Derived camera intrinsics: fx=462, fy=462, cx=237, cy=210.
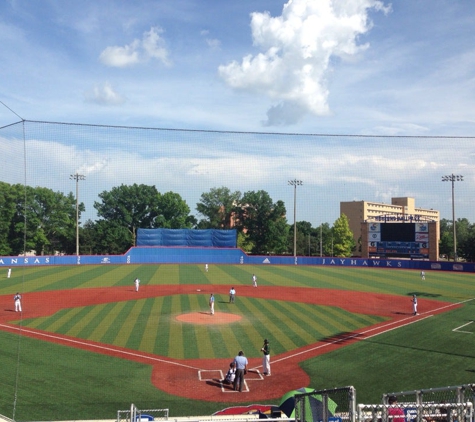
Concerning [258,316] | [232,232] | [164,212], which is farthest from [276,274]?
[258,316]

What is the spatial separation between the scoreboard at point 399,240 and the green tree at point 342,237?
50.4ft

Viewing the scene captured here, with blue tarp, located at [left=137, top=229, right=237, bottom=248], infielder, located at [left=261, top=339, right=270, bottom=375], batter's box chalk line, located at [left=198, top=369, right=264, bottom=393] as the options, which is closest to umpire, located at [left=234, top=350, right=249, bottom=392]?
batter's box chalk line, located at [left=198, top=369, right=264, bottom=393]

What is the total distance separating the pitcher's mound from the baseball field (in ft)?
0.20

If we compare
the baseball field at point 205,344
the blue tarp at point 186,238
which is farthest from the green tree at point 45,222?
the baseball field at point 205,344

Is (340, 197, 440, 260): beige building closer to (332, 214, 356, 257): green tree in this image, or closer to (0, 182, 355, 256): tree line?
(332, 214, 356, 257): green tree

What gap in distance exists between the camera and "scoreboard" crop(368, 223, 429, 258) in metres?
54.4

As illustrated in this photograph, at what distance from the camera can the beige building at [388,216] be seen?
54531 mm

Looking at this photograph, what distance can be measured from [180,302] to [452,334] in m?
15.0

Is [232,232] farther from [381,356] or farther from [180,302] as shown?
[381,356]

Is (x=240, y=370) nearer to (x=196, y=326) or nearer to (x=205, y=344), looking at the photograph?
(x=205, y=344)

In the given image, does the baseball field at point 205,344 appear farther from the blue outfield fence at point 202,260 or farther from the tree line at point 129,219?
the blue outfield fence at point 202,260

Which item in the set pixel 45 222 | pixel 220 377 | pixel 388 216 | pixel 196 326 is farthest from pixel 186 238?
pixel 220 377

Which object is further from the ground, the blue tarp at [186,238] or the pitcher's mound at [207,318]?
the blue tarp at [186,238]

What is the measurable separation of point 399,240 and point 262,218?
62.1 feet
